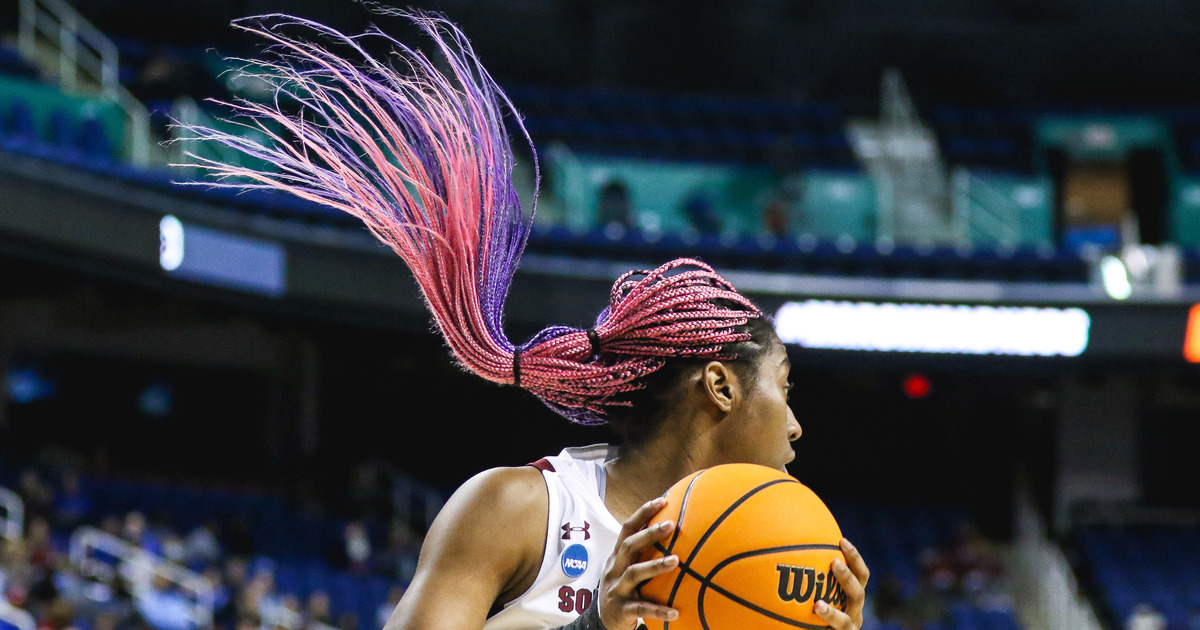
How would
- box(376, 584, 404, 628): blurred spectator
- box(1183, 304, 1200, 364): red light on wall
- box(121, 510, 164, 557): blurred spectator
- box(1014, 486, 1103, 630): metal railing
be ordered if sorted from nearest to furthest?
box(376, 584, 404, 628): blurred spectator, box(121, 510, 164, 557): blurred spectator, box(1183, 304, 1200, 364): red light on wall, box(1014, 486, 1103, 630): metal railing

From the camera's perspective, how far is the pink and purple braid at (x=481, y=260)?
216 cm

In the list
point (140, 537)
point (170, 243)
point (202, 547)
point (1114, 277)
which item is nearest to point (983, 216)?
point (1114, 277)

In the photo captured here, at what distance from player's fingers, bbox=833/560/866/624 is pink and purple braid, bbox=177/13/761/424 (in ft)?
1.39

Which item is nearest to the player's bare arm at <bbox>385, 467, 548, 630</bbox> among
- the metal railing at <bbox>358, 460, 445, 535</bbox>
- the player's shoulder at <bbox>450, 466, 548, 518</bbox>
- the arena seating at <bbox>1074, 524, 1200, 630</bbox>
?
the player's shoulder at <bbox>450, 466, 548, 518</bbox>

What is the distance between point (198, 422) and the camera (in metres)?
14.8

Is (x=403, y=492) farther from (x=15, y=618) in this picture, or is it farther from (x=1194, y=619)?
(x=1194, y=619)

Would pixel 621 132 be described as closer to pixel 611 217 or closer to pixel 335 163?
pixel 611 217

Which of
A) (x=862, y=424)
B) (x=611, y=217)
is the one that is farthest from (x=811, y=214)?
(x=862, y=424)

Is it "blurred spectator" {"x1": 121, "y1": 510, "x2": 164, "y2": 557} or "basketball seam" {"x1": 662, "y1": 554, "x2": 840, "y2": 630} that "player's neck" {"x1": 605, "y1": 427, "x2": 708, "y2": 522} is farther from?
"blurred spectator" {"x1": 121, "y1": 510, "x2": 164, "y2": 557}

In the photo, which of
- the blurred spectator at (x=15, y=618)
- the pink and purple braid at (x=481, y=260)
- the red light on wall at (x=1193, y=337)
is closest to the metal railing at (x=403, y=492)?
the blurred spectator at (x=15, y=618)

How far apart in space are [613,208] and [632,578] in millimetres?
10180

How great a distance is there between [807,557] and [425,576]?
0.57 meters

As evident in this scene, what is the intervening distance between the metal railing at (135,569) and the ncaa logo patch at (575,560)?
270 inches

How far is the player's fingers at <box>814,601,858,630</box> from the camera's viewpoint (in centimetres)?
185
